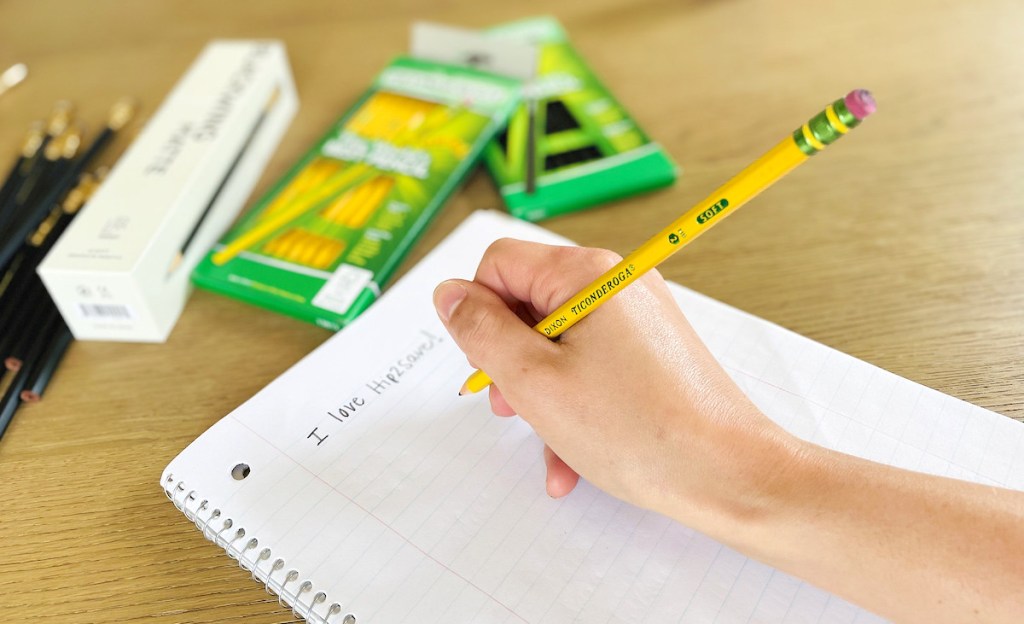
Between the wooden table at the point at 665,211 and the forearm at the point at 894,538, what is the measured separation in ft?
0.54

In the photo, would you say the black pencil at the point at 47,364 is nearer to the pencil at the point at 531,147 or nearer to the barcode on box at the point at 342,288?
the barcode on box at the point at 342,288

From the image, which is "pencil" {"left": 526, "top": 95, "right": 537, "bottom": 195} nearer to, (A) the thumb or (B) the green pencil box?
(B) the green pencil box

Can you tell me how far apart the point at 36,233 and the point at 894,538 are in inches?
26.4

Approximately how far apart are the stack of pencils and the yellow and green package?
0.13 meters

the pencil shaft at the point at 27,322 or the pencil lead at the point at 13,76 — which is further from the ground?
the pencil lead at the point at 13,76

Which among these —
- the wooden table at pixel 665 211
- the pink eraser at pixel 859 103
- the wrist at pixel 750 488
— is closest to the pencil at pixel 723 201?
the pink eraser at pixel 859 103

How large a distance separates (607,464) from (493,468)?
0.09 meters

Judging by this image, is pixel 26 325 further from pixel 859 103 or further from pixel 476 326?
pixel 859 103

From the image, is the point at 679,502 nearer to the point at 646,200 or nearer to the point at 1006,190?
the point at 646,200

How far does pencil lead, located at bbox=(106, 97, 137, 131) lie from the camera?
30.9 inches

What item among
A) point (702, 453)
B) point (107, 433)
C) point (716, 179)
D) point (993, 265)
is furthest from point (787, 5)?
point (107, 433)

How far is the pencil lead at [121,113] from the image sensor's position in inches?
30.9

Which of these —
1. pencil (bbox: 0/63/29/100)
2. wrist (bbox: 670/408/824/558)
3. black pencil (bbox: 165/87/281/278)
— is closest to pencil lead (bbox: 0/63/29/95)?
pencil (bbox: 0/63/29/100)

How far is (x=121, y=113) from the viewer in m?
0.79
